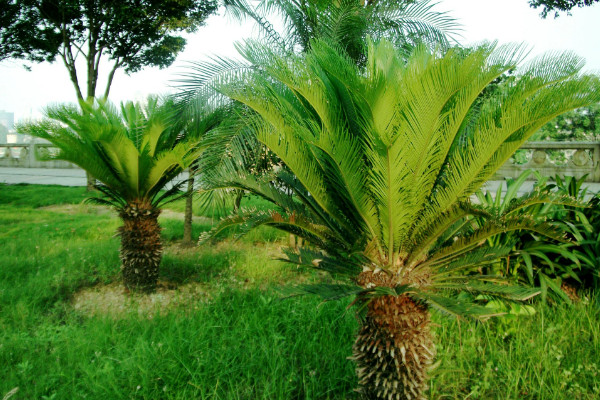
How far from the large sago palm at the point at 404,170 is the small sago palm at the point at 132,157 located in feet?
8.36

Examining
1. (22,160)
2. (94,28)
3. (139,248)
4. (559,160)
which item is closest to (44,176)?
(22,160)

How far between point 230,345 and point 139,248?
2.14 m

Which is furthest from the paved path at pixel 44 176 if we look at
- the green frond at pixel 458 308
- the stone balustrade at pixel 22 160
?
the green frond at pixel 458 308

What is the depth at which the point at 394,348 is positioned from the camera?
2.27m

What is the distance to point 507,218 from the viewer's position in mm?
2268

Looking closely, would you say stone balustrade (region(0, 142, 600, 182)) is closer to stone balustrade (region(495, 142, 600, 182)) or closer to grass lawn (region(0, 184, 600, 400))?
stone balustrade (region(495, 142, 600, 182))

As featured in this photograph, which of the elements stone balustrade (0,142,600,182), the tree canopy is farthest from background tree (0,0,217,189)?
stone balustrade (0,142,600,182)

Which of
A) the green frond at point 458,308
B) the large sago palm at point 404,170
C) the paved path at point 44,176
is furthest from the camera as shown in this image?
the paved path at point 44,176

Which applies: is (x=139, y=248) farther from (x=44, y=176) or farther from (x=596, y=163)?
(x=44, y=176)

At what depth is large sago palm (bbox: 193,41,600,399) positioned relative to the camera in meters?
2.12

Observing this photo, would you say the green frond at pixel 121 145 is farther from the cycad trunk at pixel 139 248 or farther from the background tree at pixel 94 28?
the background tree at pixel 94 28

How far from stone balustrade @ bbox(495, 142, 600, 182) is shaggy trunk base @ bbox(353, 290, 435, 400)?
26.6 ft

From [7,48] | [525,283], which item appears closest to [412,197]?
[525,283]

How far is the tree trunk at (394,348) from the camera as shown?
7.43ft
